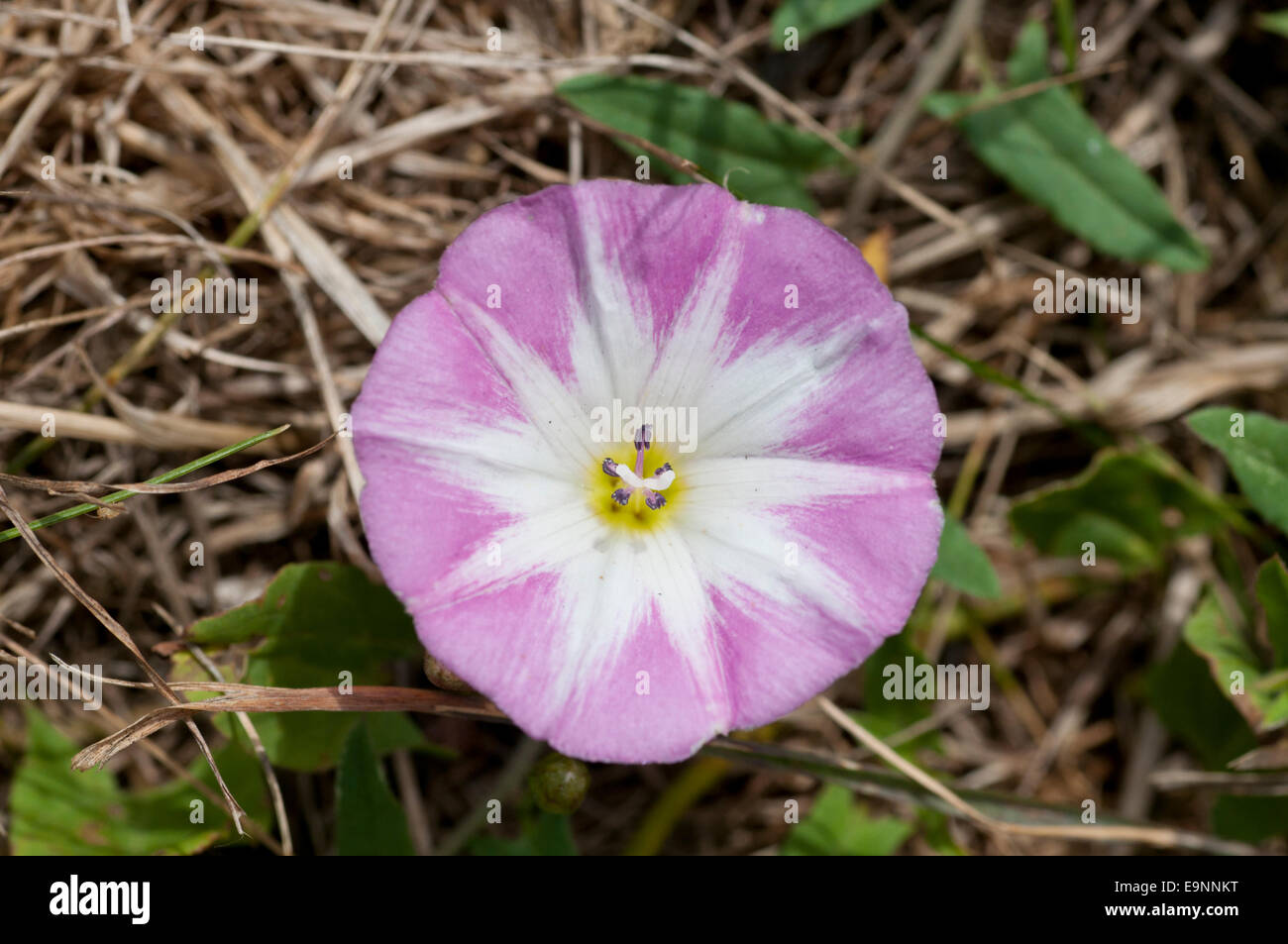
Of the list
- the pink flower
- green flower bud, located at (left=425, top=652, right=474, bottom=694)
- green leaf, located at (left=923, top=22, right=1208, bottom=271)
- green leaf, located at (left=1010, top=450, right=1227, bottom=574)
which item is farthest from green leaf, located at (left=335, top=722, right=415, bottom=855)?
green leaf, located at (left=923, top=22, right=1208, bottom=271)

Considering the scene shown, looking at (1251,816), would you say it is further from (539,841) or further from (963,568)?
(539,841)

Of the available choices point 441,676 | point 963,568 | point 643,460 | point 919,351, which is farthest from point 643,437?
point 919,351

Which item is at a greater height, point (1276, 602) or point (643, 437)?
point (643, 437)

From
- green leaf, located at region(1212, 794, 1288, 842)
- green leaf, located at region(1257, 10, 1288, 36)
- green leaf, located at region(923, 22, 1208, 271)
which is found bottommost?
green leaf, located at region(1212, 794, 1288, 842)

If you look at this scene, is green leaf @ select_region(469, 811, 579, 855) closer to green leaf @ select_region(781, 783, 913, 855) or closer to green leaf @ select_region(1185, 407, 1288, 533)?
green leaf @ select_region(781, 783, 913, 855)

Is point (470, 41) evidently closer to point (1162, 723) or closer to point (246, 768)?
point (246, 768)

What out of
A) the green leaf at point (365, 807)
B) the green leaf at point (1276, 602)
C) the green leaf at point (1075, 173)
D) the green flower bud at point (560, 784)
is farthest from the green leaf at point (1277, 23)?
the green leaf at point (365, 807)
